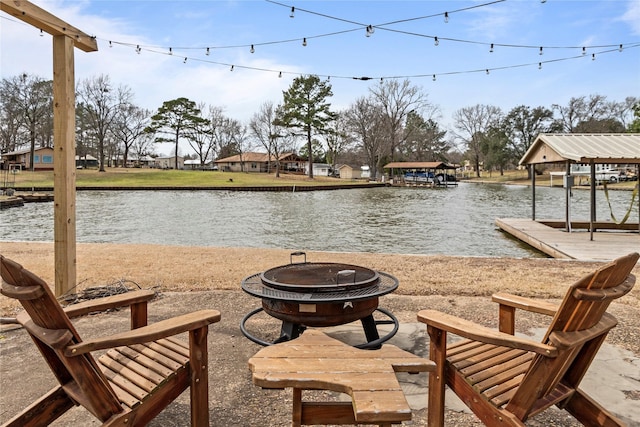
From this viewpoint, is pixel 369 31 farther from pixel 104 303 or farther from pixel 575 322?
pixel 575 322

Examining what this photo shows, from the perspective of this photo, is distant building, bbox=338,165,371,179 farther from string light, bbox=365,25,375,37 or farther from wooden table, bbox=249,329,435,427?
wooden table, bbox=249,329,435,427

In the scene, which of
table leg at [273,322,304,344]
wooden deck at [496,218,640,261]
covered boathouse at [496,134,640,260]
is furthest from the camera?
covered boathouse at [496,134,640,260]

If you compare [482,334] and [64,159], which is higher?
[64,159]

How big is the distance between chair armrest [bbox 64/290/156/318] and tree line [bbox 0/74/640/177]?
43105mm

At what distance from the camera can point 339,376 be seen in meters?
1.38

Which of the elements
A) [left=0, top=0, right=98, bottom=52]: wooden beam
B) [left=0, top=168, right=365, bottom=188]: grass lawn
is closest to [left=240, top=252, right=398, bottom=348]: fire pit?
[left=0, top=0, right=98, bottom=52]: wooden beam

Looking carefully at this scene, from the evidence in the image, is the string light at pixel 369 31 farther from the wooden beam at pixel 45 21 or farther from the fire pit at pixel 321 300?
the fire pit at pixel 321 300

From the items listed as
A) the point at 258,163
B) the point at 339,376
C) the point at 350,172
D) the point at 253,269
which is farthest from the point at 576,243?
the point at 258,163

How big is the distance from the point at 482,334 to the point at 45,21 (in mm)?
4117

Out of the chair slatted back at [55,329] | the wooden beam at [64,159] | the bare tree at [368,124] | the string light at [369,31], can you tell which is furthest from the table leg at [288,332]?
the bare tree at [368,124]

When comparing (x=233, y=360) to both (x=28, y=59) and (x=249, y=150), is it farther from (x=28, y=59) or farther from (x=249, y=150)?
(x=249, y=150)

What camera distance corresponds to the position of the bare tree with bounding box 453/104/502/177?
56.4m

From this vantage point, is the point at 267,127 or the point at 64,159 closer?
the point at 64,159

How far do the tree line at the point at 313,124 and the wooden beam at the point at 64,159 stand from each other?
1622 inches
